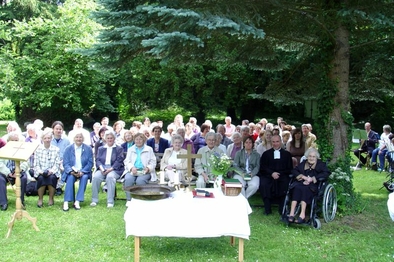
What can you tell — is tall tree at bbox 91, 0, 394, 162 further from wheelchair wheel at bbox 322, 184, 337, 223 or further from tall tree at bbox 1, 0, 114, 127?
tall tree at bbox 1, 0, 114, 127

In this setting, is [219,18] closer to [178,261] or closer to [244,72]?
[178,261]

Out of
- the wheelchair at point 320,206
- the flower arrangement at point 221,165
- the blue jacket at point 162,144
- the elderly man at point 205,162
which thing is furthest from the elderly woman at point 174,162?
the blue jacket at point 162,144

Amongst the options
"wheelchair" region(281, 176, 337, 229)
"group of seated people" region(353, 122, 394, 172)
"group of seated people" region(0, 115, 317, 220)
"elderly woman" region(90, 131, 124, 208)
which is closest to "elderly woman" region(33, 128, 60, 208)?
"group of seated people" region(0, 115, 317, 220)

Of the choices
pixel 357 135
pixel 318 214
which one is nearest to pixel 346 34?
pixel 318 214

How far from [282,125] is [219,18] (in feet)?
24.7

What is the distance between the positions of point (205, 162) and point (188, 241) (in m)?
1.78

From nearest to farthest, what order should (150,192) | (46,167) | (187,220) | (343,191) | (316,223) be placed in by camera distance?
1. (187,220)
2. (150,192)
3. (316,223)
4. (343,191)
5. (46,167)

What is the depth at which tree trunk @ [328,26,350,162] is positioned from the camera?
717 cm

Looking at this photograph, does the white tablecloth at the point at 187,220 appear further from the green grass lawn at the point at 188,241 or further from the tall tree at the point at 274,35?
the tall tree at the point at 274,35

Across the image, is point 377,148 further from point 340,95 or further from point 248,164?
point 248,164

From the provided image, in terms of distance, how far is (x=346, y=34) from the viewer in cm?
718

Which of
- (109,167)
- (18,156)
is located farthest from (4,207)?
(109,167)

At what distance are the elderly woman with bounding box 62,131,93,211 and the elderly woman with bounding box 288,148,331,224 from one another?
12.4 ft

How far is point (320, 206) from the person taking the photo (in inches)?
272
